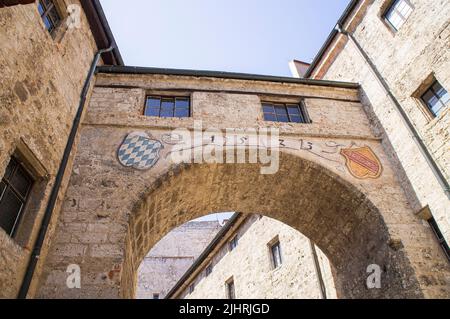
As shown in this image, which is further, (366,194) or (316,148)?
(316,148)

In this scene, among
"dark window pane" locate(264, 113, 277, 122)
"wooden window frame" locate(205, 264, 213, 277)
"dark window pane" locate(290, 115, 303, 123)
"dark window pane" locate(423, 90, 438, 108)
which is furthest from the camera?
"wooden window frame" locate(205, 264, 213, 277)

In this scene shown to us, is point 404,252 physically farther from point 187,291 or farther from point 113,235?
point 187,291

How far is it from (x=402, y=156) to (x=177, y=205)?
4.68 m

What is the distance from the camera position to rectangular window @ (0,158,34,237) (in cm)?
423

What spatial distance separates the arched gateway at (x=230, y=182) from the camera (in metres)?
5.15

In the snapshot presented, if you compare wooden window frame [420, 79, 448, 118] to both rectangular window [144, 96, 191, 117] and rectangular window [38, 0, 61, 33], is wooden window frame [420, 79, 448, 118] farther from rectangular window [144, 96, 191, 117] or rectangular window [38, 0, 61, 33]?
rectangular window [38, 0, 61, 33]

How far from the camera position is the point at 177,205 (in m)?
6.90

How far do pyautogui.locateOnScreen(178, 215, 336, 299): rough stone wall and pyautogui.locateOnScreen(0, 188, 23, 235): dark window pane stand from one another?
7042mm

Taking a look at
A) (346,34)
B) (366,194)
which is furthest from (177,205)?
(346,34)

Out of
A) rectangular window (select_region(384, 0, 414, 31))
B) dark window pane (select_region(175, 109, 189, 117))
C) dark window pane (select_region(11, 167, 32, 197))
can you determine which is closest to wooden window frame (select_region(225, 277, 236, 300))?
dark window pane (select_region(175, 109, 189, 117))

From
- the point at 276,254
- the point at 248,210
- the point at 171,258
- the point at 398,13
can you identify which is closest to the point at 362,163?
the point at 248,210

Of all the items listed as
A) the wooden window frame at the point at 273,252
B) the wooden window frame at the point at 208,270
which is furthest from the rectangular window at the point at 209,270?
the wooden window frame at the point at 273,252

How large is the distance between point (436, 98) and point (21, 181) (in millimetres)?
7376
